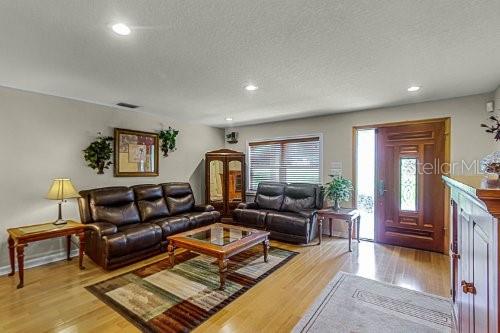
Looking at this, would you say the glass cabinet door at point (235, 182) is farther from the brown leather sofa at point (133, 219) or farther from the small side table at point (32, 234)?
the small side table at point (32, 234)

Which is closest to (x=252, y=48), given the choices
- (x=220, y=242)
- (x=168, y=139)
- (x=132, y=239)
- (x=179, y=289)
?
(x=220, y=242)

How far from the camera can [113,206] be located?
3912mm

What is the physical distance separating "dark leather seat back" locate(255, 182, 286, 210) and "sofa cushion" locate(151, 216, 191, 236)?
167 centimetres

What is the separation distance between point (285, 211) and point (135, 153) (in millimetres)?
2998

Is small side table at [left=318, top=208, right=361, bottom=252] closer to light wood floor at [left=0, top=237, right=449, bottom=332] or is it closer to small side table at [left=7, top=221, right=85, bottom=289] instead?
light wood floor at [left=0, top=237, right=449, bottom=332]

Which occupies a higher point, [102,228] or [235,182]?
[235,182]

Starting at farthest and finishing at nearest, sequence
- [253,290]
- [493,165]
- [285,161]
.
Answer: [285,161], [253,290], [493,165]

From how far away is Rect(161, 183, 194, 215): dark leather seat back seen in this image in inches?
184

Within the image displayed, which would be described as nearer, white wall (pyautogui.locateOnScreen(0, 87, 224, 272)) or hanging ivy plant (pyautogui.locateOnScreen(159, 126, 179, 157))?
white wall (pyautogui.locateOnScreen(0, 87, 224, 272))

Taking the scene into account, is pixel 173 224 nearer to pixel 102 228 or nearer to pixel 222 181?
pixel 102 228

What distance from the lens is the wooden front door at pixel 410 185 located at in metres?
3.82

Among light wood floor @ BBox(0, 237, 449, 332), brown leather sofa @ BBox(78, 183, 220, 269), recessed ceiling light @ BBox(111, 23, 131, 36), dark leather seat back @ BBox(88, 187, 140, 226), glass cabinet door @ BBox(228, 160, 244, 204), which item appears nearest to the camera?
recessed ceiling light @ BBox(111, 23, 131, 36)

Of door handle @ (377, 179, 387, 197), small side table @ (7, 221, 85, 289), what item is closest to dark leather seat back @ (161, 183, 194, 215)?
small side table @ (7, 221, 85, 289)

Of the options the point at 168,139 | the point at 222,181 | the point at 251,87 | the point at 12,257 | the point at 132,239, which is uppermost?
the point at 251,87
